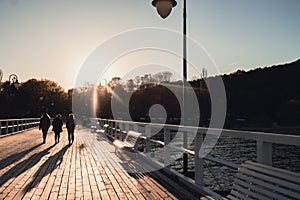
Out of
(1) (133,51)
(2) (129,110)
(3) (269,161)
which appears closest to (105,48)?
(1) (133,51)

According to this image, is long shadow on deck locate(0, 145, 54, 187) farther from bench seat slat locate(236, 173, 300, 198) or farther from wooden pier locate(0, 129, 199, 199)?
bench seat slat locate(236, 173, 300, 198)

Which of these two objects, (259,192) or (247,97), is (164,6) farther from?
(247,97)

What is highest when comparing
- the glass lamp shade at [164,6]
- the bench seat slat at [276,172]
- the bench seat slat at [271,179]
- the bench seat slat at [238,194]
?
the glass lamp shade at [164,6]

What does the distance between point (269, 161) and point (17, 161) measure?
7934mm

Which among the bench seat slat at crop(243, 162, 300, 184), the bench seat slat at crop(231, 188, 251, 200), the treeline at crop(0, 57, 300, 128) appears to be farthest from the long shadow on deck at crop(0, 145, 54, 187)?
the treeline at crop(0, 57, 300, 128)

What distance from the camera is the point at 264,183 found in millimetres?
3170

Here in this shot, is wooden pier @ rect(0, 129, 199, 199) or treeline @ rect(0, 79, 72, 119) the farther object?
treeline @ rect(0, 79, 72, 119)

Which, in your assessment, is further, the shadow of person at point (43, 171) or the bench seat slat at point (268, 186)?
the shadow of person at point (43, 171)

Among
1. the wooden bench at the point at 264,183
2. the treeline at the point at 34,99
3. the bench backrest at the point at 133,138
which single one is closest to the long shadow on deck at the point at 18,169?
the bench backrest at the point at 133,138

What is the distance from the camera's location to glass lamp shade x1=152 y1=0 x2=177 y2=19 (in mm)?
7316

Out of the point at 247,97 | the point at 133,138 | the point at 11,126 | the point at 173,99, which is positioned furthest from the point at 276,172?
the point at 247,97

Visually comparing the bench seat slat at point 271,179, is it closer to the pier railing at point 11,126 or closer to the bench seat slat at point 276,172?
the bench seat slat at point 276,172

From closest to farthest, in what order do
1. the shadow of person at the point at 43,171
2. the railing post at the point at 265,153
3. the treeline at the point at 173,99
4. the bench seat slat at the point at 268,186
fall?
the bench seat slat at the point at 268,186, the railing post at the point at 265,153, the shadow of person at the point at 43,171, the treeline at the point at 173,99

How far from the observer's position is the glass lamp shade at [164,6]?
732 centimetres
